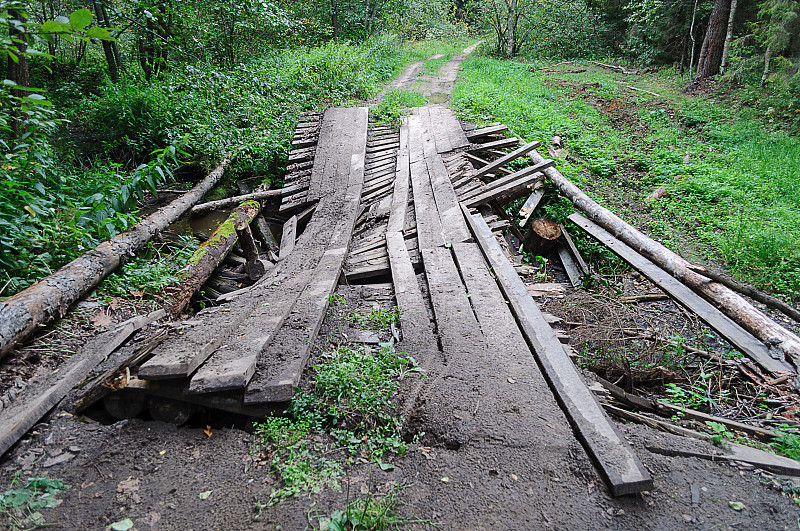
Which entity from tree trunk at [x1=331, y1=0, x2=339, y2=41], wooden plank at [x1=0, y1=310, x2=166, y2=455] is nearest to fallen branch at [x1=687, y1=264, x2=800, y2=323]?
wooden plank at [x1=0, y1=310, x2=166, y2=455]

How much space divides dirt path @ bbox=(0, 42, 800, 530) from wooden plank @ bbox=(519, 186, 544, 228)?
4063 millimetres

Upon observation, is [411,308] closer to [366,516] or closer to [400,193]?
[366,516]

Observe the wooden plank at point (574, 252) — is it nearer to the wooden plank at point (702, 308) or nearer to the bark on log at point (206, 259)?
the wooden plank at point (702, 308)

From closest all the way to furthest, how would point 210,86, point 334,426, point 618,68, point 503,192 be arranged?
point 334,426
point 503,192
point 210,86
point 618,68

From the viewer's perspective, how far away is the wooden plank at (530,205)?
6.84 m

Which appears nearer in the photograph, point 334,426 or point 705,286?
point 334,426

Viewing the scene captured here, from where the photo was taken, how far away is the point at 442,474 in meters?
2.46

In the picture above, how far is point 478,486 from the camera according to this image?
2.38 metres

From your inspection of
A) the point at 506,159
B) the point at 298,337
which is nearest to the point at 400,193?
the point at 506,159

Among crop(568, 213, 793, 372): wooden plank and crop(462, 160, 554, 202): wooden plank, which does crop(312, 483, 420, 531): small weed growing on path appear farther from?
crop(462, 160, 554, 202): wooden plank

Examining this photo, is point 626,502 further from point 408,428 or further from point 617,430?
point 408,428

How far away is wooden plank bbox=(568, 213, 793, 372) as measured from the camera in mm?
3717

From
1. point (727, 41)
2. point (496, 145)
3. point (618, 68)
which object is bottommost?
point (496, 145)

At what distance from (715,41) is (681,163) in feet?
25.3
